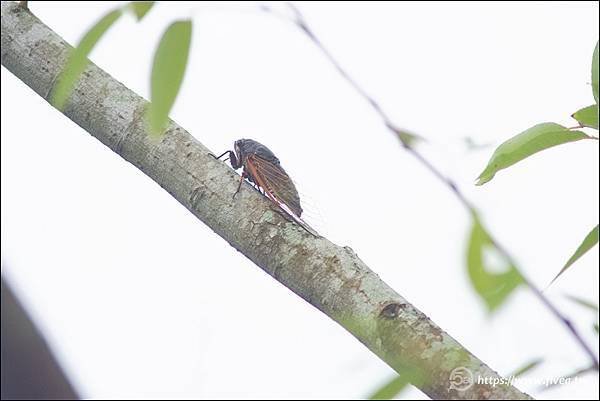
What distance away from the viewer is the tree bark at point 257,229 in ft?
2.97

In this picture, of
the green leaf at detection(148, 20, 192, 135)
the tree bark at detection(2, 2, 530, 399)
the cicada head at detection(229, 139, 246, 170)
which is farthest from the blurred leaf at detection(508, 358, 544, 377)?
the cicada head at detection(229, 139, 246, 170)

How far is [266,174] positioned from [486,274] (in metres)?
1.04

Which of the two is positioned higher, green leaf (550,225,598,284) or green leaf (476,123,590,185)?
green leaf (476,123,590,185)

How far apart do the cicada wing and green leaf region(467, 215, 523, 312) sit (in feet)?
2.68

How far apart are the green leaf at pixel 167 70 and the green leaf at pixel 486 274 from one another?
0.92ft

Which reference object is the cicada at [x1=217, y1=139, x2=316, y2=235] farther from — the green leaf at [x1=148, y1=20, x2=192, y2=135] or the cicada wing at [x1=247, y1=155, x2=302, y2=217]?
the green leaf at [x1=148, y1=20, x2=192, y2=135]

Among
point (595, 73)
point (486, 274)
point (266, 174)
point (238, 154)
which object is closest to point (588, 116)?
point (595, 73)

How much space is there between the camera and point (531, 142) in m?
0.95

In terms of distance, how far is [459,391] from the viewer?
846mm

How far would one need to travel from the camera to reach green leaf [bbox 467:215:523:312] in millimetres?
Answer: 662

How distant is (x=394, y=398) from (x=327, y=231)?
81 centimetres

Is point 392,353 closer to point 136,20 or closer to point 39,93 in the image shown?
point 136,20

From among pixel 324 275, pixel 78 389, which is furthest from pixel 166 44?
pixel 78 389

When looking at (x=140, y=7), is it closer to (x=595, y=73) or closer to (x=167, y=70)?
(x=167, y=70)
